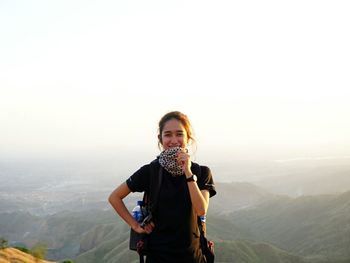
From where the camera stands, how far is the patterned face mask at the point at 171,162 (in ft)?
13.6

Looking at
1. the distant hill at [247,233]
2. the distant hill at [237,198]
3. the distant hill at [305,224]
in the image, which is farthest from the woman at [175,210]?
the distant hill at [237,198]

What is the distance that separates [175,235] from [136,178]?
68 cm

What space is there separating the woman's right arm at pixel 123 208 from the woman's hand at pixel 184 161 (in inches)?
26.2

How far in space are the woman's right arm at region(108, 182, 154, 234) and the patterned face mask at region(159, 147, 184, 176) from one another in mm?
510

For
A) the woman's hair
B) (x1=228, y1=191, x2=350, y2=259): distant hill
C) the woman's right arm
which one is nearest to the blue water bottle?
the woman's right arm

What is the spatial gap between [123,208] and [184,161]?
0.98 meters

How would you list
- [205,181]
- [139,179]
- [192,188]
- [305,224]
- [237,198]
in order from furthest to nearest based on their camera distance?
[237,198] → [305,224] → [205,181] → [139,179] → [192,188]

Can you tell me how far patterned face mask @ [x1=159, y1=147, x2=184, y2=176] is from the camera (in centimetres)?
415

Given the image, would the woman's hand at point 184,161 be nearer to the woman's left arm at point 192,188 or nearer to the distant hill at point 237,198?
the woman's left arm at point 192,188

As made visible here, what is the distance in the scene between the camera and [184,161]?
13.5ft

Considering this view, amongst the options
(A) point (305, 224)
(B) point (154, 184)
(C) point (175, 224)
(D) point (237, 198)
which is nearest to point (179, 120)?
(B) point (154, 184)

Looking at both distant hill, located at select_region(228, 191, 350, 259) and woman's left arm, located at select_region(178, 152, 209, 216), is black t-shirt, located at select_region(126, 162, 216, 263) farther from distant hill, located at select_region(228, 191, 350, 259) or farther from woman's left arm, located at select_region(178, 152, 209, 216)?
distant hill, located at select_region(228, 191, 350, 259)

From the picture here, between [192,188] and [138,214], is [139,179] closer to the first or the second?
[138,214]

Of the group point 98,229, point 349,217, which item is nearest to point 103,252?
point 98,229
